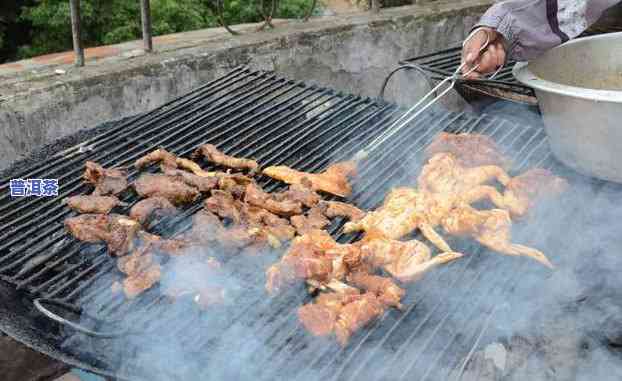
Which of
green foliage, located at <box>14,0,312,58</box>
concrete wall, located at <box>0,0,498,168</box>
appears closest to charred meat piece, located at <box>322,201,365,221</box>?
concrete wall, located at <box>0,0,498,168</box>

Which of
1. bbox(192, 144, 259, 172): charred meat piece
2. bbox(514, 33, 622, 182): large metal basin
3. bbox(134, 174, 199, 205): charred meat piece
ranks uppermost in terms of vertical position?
bbox(514, 33, 622, 182): large metal basin

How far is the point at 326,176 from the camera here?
11.8ft

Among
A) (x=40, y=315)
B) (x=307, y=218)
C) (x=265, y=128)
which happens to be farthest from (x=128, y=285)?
(x=265, y=128)

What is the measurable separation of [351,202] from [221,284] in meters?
1.09

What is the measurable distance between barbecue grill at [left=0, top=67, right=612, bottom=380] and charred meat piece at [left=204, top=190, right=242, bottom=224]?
0.51 ft

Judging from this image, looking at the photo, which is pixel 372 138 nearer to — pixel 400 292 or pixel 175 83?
pixel 400 292

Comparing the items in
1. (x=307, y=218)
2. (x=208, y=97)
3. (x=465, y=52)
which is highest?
(x=465, y=52)

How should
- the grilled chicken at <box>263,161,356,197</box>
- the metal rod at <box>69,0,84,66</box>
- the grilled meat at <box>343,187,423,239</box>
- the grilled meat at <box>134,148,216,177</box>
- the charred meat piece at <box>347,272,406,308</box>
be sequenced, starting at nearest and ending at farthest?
the charred meat piece at <box>347,272,406,308</box> → the grilled meat at <box>343,187,423,239</box> → the grilled chicken at <box>263,161,356,197</box> → the grilled meat at <box>134,148,216,177</box> → the metal rod at <box>69,0,84,66</box>

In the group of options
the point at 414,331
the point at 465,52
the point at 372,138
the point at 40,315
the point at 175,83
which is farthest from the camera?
the point at 175,83

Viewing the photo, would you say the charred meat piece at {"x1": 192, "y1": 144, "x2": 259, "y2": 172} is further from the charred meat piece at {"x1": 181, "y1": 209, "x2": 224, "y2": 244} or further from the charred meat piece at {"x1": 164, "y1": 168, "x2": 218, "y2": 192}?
the charred meat piece at {"x1": 181, "y1": 209, "x2": 224, "y2": 244}

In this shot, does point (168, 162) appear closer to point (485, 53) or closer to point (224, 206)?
point (224, 206)

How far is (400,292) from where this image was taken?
108 inches

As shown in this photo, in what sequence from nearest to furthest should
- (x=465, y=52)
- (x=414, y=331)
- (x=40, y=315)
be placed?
(x=414, y=331) → (x=40, y=315) → (x=465, y=52)

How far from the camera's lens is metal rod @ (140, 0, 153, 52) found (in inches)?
207
